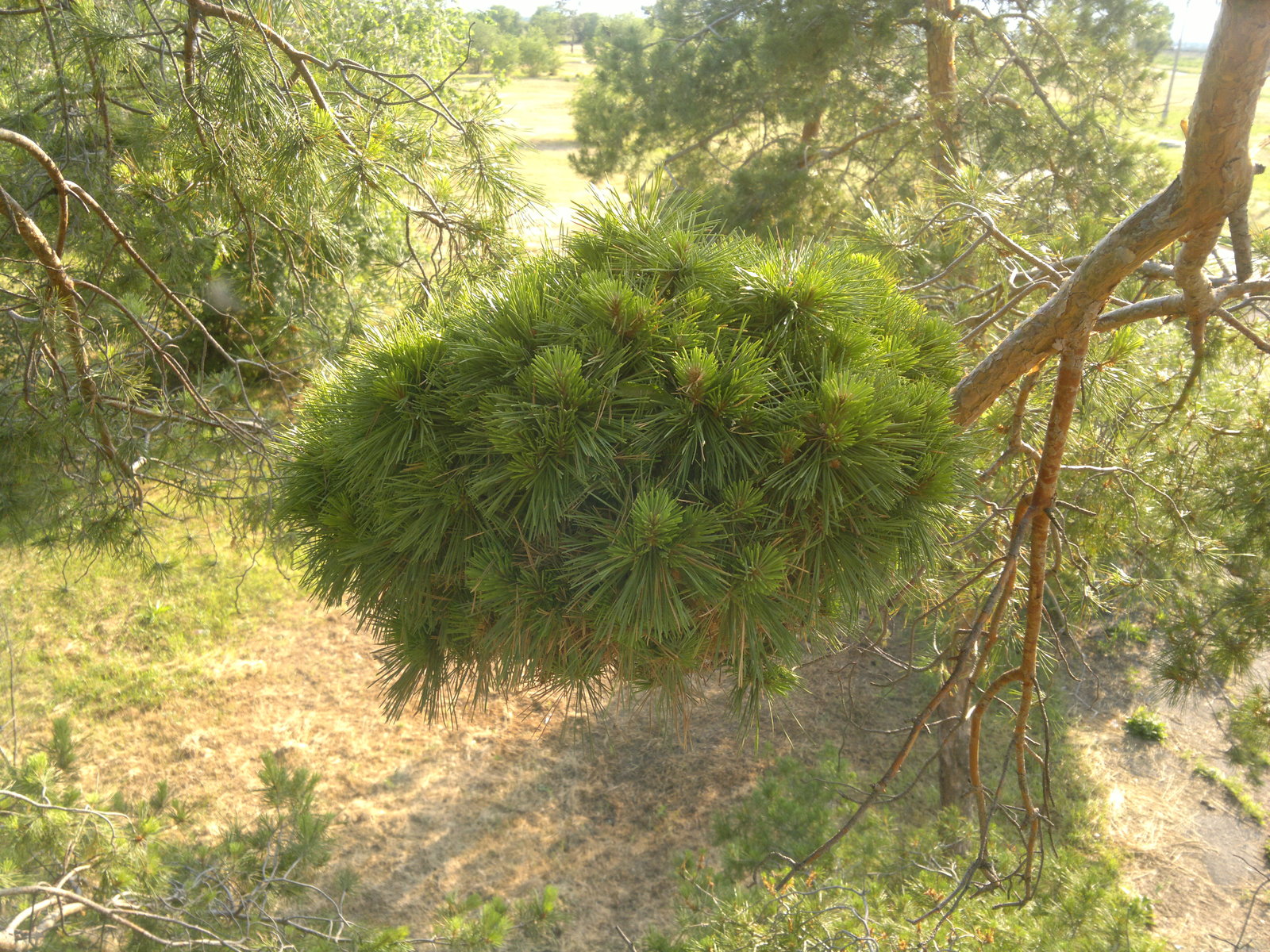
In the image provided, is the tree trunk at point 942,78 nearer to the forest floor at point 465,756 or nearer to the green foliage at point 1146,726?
the forest floor at point 465,756

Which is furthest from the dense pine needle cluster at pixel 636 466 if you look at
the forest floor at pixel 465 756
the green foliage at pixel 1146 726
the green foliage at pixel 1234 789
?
the green foliage at pixel 1146 726

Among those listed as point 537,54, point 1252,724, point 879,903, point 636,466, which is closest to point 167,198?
point 636,466

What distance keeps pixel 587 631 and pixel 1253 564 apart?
3.03 m

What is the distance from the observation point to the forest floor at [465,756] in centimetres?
418

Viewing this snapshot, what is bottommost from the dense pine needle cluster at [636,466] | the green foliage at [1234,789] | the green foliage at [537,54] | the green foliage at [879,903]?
the green foliage at [1234,789]

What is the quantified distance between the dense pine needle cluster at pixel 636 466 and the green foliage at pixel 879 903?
2.33 feet

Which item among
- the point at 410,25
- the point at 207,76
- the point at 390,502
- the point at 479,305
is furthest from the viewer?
the point at 410,25

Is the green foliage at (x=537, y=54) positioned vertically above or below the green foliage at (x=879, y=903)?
above

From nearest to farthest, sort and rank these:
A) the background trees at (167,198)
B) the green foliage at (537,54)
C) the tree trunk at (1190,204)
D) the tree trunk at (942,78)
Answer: the tree trunk at (1190,204) < the background trees at (167,198) < the tree trunk at (942,78) < the green foliage at (537,54)

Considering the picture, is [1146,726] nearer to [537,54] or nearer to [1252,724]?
[1252,724]

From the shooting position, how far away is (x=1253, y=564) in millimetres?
A: 3102

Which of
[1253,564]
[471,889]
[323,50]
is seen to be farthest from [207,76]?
[1253,564]

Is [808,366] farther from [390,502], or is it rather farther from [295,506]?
[295,506]

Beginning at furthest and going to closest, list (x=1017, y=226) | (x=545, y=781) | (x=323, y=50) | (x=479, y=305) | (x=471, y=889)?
(x=545, y=781)
(x=471, y=889)
(x=323, y=50)
(x=1017, y=226)
(x=479, y=305)
